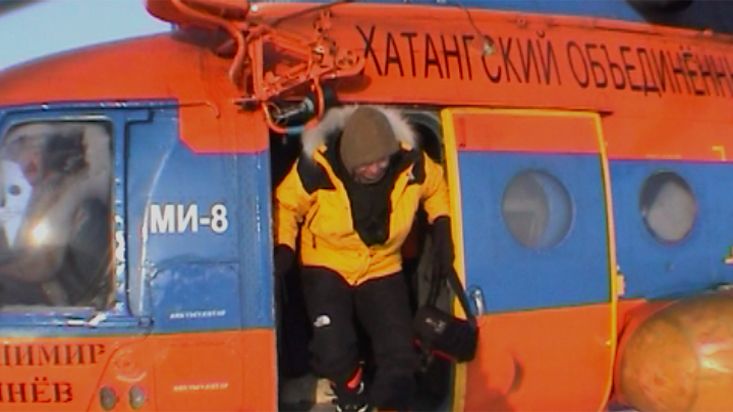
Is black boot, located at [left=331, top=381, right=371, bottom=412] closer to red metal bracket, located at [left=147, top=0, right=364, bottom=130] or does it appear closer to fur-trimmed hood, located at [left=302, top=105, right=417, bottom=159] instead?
fur-trimmed hood, located at [left=302, top=105, right=417, bottom=159]

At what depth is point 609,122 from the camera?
6.46m

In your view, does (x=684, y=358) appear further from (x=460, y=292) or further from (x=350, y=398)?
(x=350, y=398)

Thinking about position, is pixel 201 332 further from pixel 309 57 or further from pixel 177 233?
pixel 309 57

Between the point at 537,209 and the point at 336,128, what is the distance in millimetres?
1126

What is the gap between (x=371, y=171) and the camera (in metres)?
5.44

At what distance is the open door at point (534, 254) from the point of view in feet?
19.2

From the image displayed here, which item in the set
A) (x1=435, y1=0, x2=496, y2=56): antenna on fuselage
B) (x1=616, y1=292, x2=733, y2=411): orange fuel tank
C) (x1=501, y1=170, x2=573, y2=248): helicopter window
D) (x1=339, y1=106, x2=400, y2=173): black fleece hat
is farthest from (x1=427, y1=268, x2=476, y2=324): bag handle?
(x1=435, y1=0, x2=496, y2=56): antenna on fuselage

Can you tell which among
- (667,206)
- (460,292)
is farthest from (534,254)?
(667,206)

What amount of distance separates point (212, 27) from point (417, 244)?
1488mm

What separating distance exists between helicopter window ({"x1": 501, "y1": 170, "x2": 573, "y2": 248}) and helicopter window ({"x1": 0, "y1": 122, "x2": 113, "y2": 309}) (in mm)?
1890

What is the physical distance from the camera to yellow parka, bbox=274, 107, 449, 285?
5566mm

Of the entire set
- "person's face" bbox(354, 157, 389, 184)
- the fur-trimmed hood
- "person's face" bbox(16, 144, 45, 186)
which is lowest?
"person's face" bbox(354, 157, 389, 184)

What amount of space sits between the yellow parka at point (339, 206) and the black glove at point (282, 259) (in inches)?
1.1

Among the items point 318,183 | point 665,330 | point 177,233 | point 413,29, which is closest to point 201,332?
point 177,233
